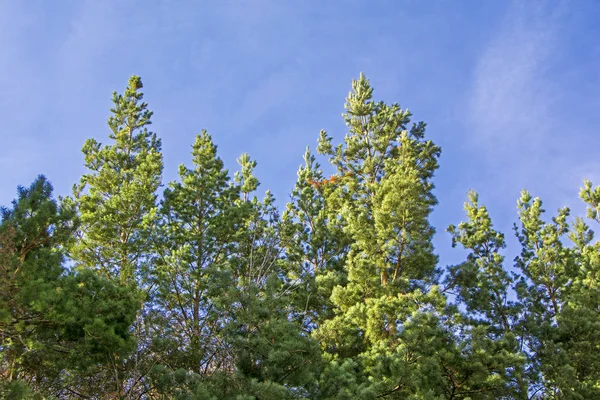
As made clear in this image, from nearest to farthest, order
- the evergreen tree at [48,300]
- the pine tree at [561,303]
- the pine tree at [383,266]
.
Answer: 1. the evergreen tree at [48,300]
2. the pine tree at [383,266]
3. the pine tree at [561,303]

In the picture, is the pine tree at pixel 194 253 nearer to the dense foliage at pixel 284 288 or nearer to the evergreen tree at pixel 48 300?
the dense foliage at pixel 284 288

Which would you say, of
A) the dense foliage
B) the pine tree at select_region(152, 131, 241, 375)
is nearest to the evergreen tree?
the dense foliage

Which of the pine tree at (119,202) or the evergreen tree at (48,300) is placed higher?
the pine tree at (119,202)

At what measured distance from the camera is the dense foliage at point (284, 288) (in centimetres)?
786

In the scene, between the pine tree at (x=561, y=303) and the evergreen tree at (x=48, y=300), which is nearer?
the evergreen tree at (x=48, y=300)

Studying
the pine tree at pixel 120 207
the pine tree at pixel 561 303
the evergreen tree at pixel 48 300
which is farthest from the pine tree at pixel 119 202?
the pine tree at pixel 561 303

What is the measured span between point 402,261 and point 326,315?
2.72 metres

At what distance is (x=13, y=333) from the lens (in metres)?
7.64

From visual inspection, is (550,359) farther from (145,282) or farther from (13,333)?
(13,333)

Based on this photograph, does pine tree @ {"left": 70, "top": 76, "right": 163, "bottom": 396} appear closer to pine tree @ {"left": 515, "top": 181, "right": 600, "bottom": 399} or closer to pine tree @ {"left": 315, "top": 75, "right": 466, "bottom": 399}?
pine tree @ {"left": 315, "top": 75, "right": 466, "bottom": 399}

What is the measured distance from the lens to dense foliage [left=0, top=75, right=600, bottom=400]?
309 inches

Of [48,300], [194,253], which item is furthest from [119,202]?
[48,300]

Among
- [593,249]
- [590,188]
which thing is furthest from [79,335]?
[590,188]

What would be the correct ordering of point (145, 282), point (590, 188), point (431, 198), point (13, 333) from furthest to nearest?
point (590, 188)
point (431, 198)
point (145, 282)
point (13, 333)
